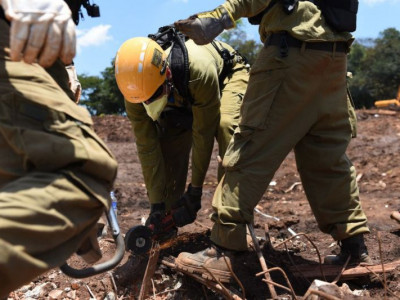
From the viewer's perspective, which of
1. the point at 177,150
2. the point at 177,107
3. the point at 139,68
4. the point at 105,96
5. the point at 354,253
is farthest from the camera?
the point at 105,96

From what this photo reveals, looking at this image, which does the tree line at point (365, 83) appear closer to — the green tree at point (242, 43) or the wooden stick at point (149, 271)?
the green tree at point (242, 43)

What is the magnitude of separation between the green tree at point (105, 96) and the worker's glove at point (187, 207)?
2527 centimetres

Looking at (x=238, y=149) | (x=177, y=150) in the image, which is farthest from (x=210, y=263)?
(x=177, y=150)

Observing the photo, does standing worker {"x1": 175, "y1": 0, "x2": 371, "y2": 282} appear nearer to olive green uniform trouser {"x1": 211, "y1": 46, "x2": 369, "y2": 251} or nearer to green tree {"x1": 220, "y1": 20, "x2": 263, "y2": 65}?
olive green uniform trouser {"x1": 211, "y1": 46, "x2": 369, "y2": 251}

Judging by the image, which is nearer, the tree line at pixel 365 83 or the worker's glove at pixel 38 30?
the worker's glove at pixel 38 30

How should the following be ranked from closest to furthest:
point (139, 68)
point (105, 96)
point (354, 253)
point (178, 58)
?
point (354, 253), point (139, 68), point (178, 58), point (105, 96)

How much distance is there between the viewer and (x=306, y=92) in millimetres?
3475

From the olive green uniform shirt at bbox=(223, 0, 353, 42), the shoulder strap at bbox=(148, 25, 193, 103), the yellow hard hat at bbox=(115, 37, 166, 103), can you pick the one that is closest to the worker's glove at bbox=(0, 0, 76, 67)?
the olive green uniform shirt at bbox=(223, 0, 353, 42)

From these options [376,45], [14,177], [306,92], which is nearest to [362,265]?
[306,92]

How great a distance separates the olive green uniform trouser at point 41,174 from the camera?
1.80 meters

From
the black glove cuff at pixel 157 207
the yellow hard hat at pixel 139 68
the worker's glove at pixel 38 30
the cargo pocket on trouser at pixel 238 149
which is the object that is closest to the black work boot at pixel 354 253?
the cargo pocket on trouser at pixel 238 149

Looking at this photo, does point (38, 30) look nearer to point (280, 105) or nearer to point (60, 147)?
point (60, 147)

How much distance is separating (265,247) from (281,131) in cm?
96

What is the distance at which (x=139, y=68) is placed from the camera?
4.04 metres
